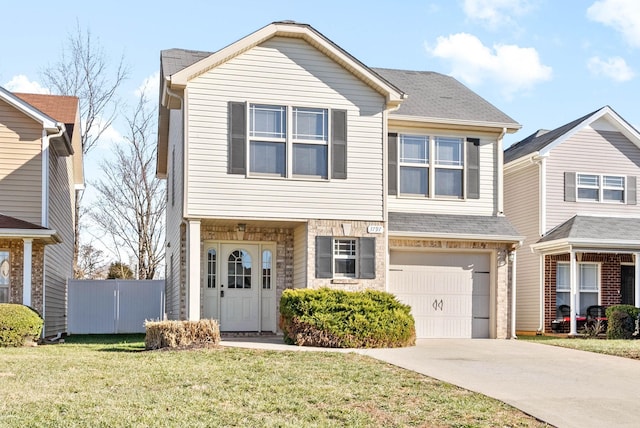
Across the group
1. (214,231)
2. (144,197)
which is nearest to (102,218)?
(144,197)

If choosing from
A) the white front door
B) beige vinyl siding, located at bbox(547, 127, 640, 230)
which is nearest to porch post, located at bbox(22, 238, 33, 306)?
the white front door

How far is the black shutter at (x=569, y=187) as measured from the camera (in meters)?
22.8

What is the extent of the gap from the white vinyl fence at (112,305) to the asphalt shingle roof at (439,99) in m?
10.4

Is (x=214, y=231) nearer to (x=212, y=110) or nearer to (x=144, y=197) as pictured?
(x=212, y=110)

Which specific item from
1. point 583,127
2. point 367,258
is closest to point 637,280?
point 583,127

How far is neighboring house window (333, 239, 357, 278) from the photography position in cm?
1744

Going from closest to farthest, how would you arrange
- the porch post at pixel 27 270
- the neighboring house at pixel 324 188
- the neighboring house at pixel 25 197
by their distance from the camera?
the neighboring house at pixel 324 188 → the porch post at pixel 27 270 → the neighboring house at pixel 25 197

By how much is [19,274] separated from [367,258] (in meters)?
8.07

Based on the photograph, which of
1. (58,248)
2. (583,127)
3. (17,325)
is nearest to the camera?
(17,325)

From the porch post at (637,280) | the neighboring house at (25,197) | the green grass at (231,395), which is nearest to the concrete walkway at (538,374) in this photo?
the green grass at (231,395)

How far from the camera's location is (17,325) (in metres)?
16.4

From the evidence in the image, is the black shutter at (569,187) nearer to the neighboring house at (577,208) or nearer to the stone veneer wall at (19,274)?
the neighboring house at (577,208)

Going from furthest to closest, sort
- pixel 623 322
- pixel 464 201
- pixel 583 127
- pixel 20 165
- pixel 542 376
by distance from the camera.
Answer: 1. pixel 583 127
2. pixel 623 322
3. pixel 464 201
4. pixel 20 165
5. pixel 542 376

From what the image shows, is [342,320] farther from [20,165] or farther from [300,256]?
[20,165]
